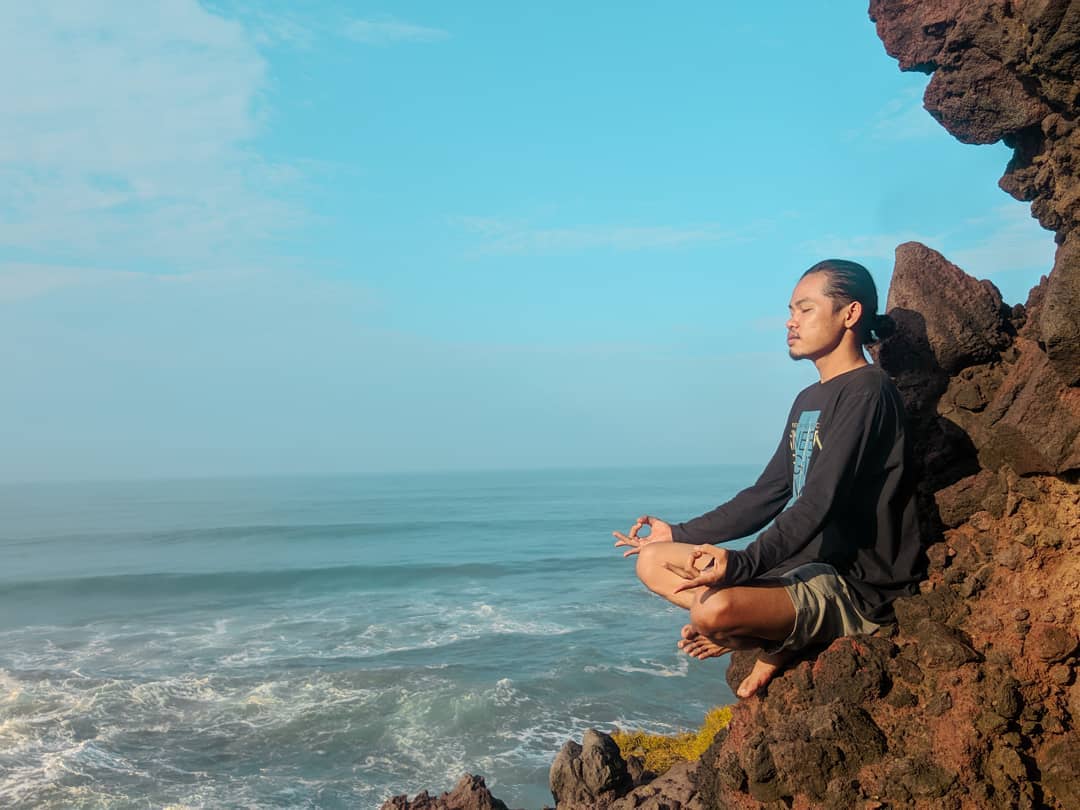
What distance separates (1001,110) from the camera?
4289 mm

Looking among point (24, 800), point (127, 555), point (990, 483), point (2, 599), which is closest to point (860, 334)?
point (990, 483)

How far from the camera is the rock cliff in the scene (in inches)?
135

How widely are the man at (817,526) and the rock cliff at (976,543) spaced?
0.18 meters

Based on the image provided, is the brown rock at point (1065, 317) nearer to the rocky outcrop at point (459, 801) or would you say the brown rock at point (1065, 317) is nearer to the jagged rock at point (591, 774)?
the jagged rock at point (591, 774)

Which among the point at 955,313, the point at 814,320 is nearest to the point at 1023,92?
the point at 955,313

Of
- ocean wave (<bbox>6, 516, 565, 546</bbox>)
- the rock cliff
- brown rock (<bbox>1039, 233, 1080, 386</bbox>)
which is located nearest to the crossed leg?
the rock cliff

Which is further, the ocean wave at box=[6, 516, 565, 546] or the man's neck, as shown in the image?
the ocean wave at box=[6, 516, 565, 546]

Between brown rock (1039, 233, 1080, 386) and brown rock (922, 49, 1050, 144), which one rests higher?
brown rock (922, 49, 1050, 144)

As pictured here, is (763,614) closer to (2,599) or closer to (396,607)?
(396,607)

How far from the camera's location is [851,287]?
13.1 feet

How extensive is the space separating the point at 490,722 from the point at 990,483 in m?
11.3

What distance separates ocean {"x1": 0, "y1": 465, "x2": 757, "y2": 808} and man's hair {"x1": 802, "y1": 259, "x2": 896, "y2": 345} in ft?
27.5

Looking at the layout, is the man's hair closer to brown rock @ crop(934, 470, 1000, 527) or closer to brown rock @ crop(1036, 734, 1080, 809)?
brown rock @ crop(934, 470, 1000, 527)

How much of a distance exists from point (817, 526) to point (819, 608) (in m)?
0.52
